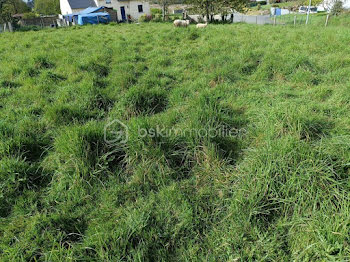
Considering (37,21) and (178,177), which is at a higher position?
(37,21)

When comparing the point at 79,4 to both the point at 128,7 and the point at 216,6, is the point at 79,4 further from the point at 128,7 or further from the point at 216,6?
the point at 216,6

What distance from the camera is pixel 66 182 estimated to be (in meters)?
2.35

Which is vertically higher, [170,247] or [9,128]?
[9,128]

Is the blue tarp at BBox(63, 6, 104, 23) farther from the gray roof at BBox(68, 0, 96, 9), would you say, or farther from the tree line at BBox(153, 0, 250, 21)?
the tree line at BBox(153, 0, 250, 21)

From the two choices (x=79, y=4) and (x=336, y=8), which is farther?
(x=79, y=4)

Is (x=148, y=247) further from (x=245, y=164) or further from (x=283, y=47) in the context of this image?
(x=283, y=47)

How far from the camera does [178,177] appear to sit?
2439 millimetres

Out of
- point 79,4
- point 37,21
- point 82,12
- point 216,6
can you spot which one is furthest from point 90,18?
point 37,21

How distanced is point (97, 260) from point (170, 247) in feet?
1.77

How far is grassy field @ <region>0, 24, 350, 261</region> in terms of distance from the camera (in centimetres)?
174

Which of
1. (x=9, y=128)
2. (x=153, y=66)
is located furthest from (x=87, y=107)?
(x=153, y=66)

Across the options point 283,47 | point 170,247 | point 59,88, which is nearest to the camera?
point 170,247

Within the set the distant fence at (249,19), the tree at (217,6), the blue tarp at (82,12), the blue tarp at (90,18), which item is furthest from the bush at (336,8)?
the blue tarp at (82,12)

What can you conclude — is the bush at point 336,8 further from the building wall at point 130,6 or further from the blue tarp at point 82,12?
the blue tarp at point 82,12
